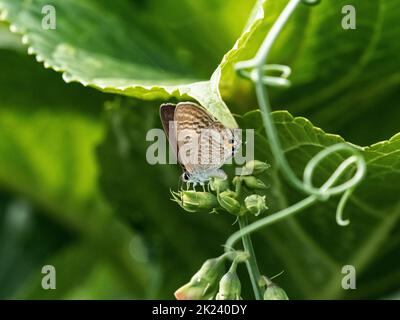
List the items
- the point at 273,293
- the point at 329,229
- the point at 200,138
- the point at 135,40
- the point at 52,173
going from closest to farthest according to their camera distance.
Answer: the point at 273,293
the point at 200,138
the point at 329,229
the point at 135,40
the point at 52,173

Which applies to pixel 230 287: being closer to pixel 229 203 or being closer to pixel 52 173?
pixel 229 203

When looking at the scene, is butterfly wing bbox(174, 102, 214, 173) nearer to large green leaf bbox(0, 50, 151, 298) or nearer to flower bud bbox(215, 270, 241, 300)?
flower bud bbox(215, 270, 241, 300)

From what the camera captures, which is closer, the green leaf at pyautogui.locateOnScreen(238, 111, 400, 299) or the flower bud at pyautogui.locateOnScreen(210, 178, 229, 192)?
the flower bud at pyautogui.locateOnScreen(210, 178, 229, 192)

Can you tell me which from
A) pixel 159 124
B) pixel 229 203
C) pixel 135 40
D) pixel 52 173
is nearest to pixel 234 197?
pixel 229 203

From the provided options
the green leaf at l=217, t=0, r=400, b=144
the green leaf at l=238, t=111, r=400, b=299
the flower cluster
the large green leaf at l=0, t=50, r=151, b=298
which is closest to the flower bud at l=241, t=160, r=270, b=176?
the flower cluster

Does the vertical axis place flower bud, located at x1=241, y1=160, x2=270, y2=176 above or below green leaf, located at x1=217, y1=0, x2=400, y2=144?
below

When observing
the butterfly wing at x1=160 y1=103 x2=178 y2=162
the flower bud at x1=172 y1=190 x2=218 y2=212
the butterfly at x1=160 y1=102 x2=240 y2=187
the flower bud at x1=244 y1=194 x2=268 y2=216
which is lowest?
the flower bud at x1=244 y1=194 x2=268 y2=216

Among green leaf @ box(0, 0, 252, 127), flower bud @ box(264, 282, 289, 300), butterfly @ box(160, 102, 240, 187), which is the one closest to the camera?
flower bud @ box(264, 282, 289, 300)

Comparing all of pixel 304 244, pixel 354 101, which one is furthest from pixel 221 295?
pixel 354 101

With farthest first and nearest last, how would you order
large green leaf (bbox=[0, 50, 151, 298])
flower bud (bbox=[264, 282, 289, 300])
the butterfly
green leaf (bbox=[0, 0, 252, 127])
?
large green leaf (bbox=[0, 50, 151, 298])
green leaf (bbox=[0, 0, 252, 127])
the butterfly
flower bud (bbox=[264, 282, 289, 300])
